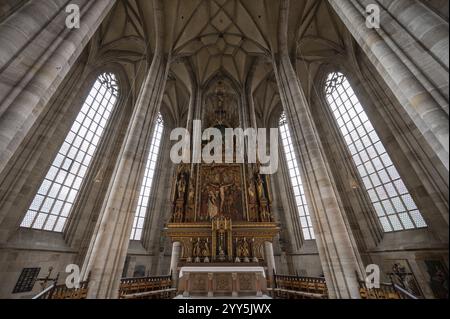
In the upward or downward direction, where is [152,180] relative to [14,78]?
upward

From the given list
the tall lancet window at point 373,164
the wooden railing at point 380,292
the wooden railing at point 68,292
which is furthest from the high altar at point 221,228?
the tall lancet window at point 373,164

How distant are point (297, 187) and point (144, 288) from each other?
11.3m

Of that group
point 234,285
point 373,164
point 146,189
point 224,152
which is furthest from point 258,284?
point 146,189

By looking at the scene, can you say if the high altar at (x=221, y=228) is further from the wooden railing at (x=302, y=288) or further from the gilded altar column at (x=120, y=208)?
the gilded altar column at (x=120, y=208)

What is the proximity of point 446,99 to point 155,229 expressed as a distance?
1411cm

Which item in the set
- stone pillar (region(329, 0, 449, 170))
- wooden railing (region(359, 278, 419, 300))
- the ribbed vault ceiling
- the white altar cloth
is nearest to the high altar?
the white altar cloth

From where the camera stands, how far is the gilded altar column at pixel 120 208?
16.3 feet

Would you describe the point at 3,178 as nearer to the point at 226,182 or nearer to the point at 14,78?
the point at 14,78

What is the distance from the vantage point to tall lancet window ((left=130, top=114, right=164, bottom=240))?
12.0 metres

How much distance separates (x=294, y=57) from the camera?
10969mm

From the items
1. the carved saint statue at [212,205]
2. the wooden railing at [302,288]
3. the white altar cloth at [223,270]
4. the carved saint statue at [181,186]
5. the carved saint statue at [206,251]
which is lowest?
the wooden railing at [302,288]

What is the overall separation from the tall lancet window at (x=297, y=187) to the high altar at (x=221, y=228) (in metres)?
4.14

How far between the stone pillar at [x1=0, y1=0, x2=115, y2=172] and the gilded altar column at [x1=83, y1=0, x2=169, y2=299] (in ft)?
10.4

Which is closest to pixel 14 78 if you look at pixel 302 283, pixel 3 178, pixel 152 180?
pixel 3 178
